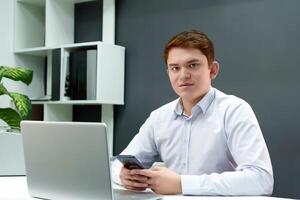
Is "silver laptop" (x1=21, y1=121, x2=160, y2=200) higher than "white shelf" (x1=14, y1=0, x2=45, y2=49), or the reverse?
"white shelf" (x1=14, y1=0, x2=45, y2=49)

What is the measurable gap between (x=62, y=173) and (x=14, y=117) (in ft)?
4.50

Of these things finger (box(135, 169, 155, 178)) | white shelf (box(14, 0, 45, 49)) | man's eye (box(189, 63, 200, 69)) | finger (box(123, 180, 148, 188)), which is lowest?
finger (box(123, 180, 148, 188))

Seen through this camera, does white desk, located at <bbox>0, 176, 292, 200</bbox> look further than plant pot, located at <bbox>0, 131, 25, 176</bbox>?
No

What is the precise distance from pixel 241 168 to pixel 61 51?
1.76 metres

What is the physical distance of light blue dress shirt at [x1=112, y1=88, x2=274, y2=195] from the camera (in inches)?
48.9

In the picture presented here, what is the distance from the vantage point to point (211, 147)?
5.05 ft

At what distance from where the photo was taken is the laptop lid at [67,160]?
3.15 ft

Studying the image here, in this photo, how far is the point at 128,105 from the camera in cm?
277

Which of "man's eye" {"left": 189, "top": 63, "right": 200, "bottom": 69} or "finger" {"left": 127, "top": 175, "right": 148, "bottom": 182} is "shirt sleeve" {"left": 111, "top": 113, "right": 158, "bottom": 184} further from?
"finger" {"left": 127, "top": 175, "right": 148, "bottom": 182}

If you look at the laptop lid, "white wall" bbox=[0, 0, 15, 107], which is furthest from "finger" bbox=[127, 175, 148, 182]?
"white wall" bbox=[0, 0, 15, 107]

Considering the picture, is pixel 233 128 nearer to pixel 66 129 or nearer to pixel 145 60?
pixel 66 129

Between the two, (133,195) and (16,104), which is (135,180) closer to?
(133,195)

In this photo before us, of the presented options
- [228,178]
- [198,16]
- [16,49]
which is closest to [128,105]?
[198,16]

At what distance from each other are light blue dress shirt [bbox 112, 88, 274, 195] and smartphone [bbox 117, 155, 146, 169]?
0.47ft
